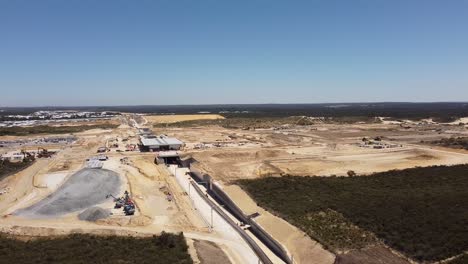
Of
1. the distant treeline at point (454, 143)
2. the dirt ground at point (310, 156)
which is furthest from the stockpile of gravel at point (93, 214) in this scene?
the distant treeline at point (454, 143)

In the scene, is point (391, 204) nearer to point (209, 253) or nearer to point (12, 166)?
point (209, 253)

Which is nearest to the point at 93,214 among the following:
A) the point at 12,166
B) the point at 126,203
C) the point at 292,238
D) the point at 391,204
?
the point at 126,203

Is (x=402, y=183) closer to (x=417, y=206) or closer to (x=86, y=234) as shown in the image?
(x=417, y=206)

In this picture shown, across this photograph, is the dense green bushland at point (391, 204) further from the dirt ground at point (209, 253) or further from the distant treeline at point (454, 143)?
the distant treeline at point (454, 143)

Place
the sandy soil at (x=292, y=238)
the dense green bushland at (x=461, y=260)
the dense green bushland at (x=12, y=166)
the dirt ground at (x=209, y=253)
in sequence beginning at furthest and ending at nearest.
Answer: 1. the dense green bushland at (x=12, y=166)
2. the dirt ground at (x=209, y=253)
3. the sandy soil at (x=292, y=238)
4. the dense green bushland at (x=461, y=260)

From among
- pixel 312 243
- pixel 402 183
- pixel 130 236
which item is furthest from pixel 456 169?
pixel 130 236

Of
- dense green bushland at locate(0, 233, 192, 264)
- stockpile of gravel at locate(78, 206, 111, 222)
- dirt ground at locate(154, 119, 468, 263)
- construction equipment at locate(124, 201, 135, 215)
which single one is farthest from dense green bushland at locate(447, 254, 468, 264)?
stockpile of gravel at locate(78, 206, 111, 222)

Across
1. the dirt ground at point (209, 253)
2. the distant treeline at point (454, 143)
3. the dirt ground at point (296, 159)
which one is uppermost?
the distant treeline at point (454, 143)
